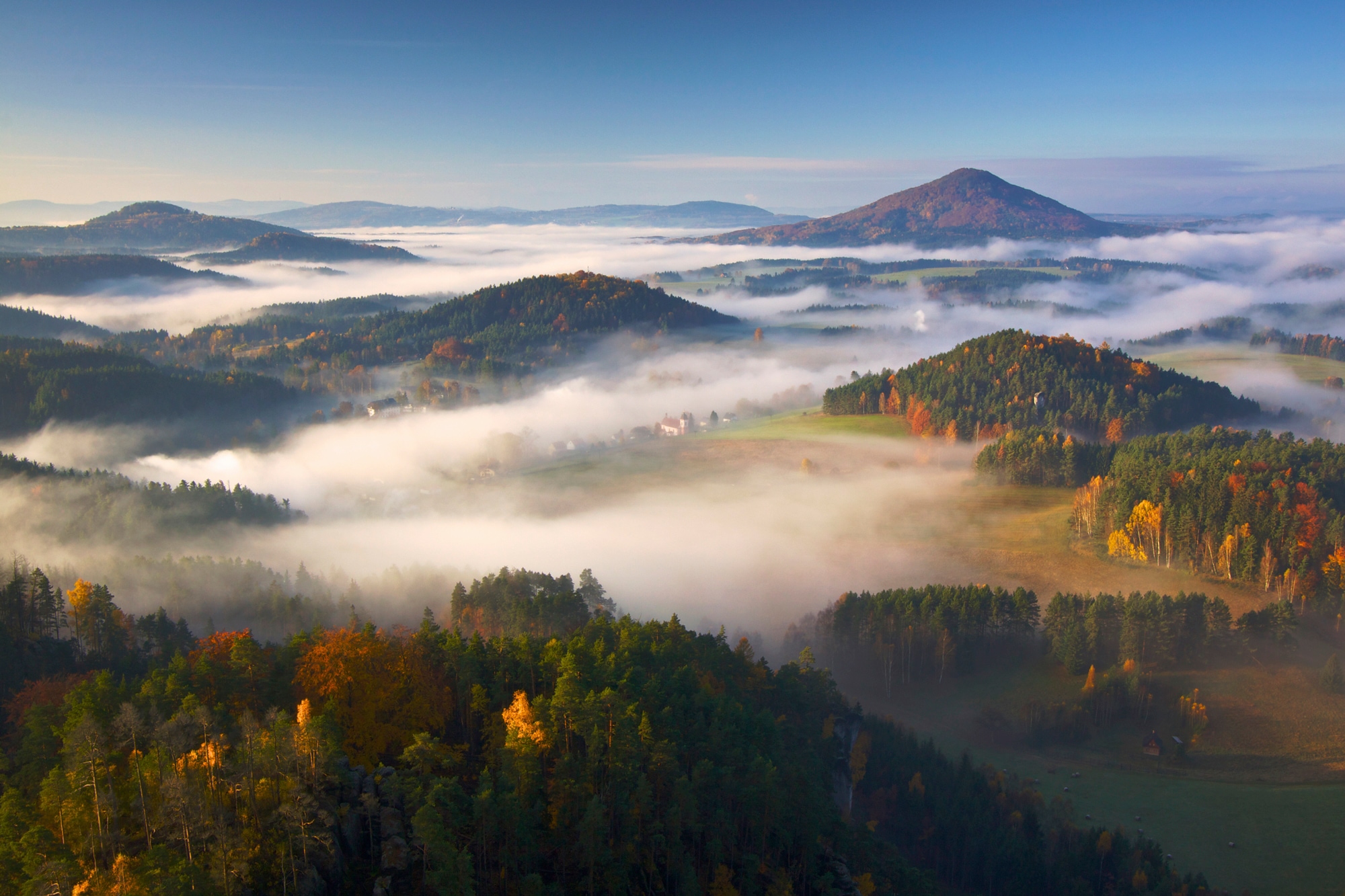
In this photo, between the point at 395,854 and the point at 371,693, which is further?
the point at 371,693

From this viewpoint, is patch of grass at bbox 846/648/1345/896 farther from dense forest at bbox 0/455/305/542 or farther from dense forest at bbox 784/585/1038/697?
dense forest at bbox 0/455/305/542

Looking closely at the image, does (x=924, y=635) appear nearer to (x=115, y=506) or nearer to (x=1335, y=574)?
(x=1335, y=574)

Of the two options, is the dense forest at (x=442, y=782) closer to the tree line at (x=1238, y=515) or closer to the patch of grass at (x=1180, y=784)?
the patch of grass at (x=1180, y=784)

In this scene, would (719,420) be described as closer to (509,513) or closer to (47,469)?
(509,513)

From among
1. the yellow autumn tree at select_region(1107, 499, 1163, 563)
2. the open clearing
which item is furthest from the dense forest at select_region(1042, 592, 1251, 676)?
the yellow autumn tree at select_region(1107, 499, 1163, 563)

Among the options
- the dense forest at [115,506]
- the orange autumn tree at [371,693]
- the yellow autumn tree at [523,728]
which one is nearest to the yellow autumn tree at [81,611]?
the orange autumn tree at [371,693]

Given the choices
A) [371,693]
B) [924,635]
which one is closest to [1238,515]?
[924,635]
